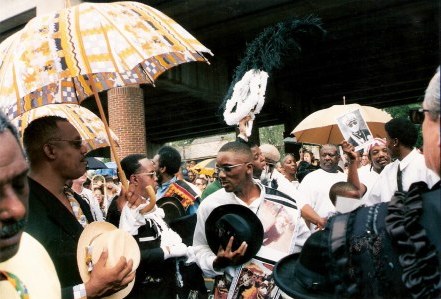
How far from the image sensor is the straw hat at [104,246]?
254cm

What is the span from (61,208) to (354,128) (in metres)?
2.67

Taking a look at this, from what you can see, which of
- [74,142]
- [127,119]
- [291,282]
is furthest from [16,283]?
[127,119]

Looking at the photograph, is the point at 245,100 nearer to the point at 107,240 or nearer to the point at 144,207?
the point at 144,207

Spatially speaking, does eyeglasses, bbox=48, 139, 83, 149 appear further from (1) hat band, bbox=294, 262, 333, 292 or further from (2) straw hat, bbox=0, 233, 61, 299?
(1) hat band, bbox=294, 262, 333, 292

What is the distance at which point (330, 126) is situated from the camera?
262 inches

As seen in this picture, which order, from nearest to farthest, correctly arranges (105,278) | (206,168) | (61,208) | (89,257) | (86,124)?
1. (105,278)
2. (89,257)
3. (61,208)
4. (86,124)
5. (206,168)

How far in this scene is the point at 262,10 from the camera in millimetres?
12930

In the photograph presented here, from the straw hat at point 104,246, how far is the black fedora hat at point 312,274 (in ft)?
3.77

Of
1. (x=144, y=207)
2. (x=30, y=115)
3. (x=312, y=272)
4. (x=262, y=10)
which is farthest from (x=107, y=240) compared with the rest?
(x=262, y=10)

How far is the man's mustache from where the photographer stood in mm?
1380

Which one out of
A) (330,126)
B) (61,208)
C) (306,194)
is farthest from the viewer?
(330,126)

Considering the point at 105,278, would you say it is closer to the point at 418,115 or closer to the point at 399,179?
the point at 418,115

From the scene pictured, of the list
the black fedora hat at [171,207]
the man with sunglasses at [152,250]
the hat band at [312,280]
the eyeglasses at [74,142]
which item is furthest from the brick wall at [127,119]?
the hat band at [312,280]

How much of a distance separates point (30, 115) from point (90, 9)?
6.39 ft
